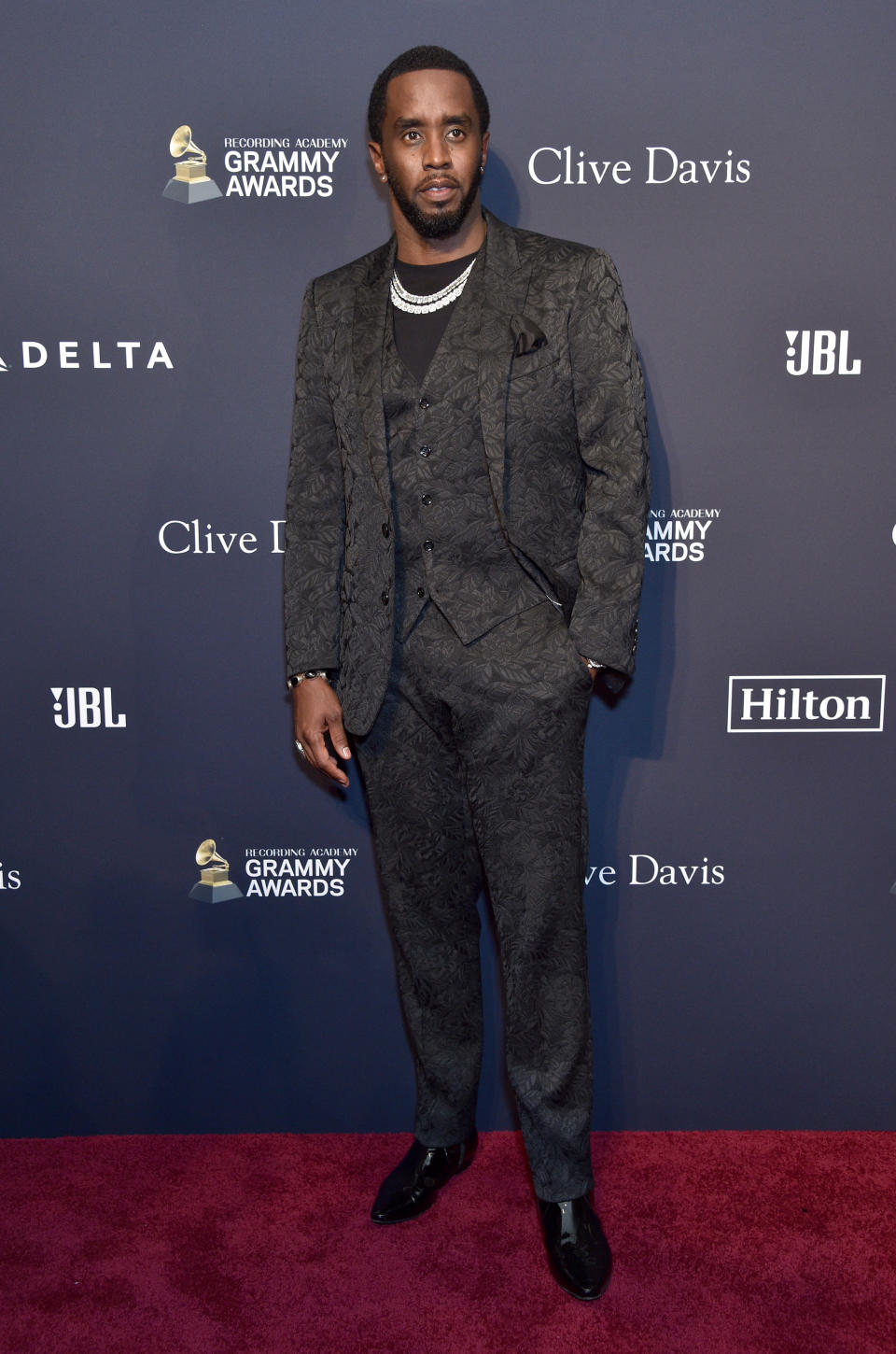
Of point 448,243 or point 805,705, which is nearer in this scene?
point 448,243

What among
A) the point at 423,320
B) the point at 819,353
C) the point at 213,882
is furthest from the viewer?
the point at 213,882

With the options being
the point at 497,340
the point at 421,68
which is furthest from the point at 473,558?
the point at 421,68

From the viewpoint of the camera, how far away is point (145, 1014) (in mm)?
2514

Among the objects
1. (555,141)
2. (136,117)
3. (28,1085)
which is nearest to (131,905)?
(28,1085)

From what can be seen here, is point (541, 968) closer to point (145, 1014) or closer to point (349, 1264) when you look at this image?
point (349, 1264)

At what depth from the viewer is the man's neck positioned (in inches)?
77.0

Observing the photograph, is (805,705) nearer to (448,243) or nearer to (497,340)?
(497,340)

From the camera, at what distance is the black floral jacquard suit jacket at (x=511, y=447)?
6.16 ft

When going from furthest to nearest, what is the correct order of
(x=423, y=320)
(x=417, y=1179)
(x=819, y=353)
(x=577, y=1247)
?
(x=417, y=1179) < (x=819, y=353) < (x=577, y=1247) < (x=423, y=320)

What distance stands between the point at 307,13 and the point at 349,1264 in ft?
7.41

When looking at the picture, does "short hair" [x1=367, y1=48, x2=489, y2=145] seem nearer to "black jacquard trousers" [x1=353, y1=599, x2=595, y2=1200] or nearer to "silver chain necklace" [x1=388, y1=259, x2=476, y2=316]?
"silver chain necklace" [x1=388, y1=259, x2=476, y2=316]

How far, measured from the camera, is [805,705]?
2332 mm

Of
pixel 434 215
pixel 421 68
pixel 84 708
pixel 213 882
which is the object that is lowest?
pixel 213 882

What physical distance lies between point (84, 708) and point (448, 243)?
1.16 metres
